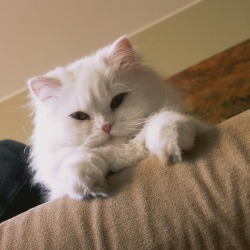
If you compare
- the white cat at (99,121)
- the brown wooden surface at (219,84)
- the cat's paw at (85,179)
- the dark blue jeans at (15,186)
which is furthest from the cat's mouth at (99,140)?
the brown wooden surface at (219,84)

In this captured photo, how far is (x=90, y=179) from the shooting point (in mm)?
688

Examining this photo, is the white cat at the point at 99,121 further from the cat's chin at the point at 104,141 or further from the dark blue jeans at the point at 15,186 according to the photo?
the dark blue jeans at the point at 15,186

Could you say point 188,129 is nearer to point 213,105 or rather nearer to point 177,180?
point 177,180

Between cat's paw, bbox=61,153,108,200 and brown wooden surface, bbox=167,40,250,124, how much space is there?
1090 millimetres

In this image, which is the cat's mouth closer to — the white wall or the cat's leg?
the cat's leg

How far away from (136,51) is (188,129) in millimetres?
403

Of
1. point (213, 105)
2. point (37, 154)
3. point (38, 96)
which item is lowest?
point (213, 105)

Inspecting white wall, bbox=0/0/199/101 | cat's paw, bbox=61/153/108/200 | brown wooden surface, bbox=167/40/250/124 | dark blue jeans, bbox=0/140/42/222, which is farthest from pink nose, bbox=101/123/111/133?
white wall, bbox=0/0/199/101

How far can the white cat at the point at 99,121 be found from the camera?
70 centimetres

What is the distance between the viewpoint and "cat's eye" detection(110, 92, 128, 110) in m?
0.89

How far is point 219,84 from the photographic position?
1.90 metres

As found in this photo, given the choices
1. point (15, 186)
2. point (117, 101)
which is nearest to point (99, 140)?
point (117, 101)

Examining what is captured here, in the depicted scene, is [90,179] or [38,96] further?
[38,96]

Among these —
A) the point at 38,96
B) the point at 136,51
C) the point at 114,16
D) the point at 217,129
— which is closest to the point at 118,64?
the point at 136,51
